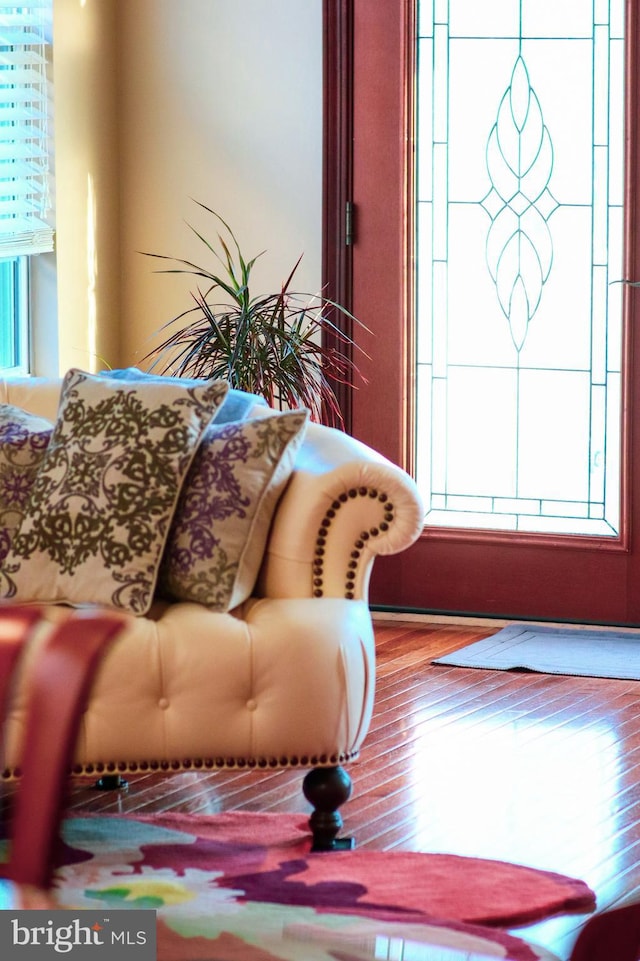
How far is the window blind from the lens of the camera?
163 inches

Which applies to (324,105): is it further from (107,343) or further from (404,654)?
(404,654)

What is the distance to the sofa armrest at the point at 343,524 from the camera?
2.62m

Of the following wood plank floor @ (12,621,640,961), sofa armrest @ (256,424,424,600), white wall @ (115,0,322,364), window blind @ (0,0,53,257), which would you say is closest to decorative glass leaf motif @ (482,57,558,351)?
white wall @ (115,0,322,364)

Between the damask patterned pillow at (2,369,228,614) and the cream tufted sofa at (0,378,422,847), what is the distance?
0.11m

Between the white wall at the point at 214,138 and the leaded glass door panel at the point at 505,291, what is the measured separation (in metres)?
0.20

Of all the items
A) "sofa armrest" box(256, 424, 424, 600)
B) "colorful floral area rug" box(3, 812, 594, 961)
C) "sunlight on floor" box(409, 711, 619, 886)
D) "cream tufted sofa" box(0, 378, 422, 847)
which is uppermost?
"sofa armrest" box(256, 424, 424, 600)

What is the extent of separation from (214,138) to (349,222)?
56 centimetres

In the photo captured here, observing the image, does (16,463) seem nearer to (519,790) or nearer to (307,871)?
(307,871)

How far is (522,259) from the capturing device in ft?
14.2

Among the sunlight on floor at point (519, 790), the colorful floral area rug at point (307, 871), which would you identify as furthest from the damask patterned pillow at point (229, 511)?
the sunlight on floor at point (519, 790)

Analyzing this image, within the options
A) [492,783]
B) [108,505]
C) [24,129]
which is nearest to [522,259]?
[24,129]

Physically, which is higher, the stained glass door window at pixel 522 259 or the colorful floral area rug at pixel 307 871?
the stained glass door window at pixel 522 259

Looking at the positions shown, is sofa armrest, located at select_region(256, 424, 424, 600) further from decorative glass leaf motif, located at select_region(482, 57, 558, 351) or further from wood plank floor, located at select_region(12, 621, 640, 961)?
decorative glass leaf motif, located at select_region(482, 57, 558, 351)

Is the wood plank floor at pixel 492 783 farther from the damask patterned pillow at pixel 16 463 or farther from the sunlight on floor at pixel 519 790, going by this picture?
the damask patterned pillow at pixel 16 463
